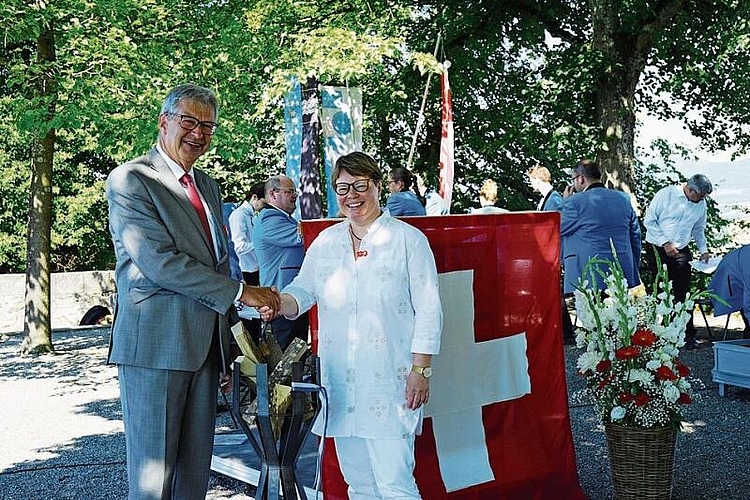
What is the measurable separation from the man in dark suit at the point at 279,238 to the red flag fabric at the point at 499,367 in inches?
97.4

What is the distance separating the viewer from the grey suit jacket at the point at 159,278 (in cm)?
353

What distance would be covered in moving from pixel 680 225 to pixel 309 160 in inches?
176

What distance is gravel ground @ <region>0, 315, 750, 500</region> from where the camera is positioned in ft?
18.3

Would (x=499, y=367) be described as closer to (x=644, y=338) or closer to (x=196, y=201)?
(x=644, y=338)

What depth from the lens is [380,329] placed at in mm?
3811

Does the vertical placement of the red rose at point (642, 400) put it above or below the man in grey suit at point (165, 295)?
below

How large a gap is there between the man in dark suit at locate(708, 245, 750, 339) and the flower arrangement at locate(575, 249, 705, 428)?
12.0ft

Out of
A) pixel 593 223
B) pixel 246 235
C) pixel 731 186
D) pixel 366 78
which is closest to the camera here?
pixel 593 223

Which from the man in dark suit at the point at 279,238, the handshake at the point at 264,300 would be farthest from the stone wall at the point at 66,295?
the handshake at the point at 264,300

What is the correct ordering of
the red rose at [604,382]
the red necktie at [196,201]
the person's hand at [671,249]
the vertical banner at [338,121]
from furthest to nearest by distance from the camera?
the vertical banner at [338,121], the person's hand at [671,249], the red rose at [604,382], the red necktie at [196,201]

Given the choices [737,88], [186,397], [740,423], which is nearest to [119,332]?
[186,397]

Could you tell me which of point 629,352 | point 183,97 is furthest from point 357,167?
point 629,352

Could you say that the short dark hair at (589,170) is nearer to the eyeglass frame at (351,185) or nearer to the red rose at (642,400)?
the red rose at (642,400)

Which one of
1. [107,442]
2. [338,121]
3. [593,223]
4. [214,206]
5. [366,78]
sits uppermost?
[366,78]
